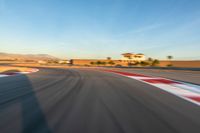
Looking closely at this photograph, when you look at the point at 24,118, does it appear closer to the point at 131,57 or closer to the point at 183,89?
the point at 183,89

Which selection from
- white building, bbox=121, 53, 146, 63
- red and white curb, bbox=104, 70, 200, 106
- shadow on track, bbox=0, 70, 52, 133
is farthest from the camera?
white building, bbox=121, 53, 146, 63

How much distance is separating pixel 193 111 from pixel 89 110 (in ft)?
9.72

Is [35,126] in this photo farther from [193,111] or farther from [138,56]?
→ [138,56]

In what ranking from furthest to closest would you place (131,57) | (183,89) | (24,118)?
(131,57) → (183,89) → (24,118)

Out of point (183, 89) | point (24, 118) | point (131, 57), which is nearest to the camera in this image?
point (24, 118)

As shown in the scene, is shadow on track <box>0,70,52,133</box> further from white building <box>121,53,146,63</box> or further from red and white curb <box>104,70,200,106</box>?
white building <box>121,53,146,63</box>

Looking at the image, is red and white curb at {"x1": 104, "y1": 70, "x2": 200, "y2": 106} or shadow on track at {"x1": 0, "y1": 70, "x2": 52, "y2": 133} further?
red and white curb at {"x1": 104, "y1": 70, "x2": 200, "y2": 106}

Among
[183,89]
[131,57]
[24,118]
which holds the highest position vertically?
[131,57]

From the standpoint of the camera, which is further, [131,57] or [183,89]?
[131,57]

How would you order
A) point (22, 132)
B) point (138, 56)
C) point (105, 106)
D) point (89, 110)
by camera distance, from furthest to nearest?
point (138, 56) < point (105, 106) < point (89, 110) < point (22, 132)

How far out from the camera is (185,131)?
3701 millimetres

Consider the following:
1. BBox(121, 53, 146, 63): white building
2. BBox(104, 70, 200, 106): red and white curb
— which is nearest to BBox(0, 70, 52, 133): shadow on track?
BBox(104, 70, 200, 106): red and white curb

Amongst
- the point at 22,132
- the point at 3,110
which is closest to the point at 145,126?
the point at 22,132

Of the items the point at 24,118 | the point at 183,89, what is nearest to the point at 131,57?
the point at 183,89
